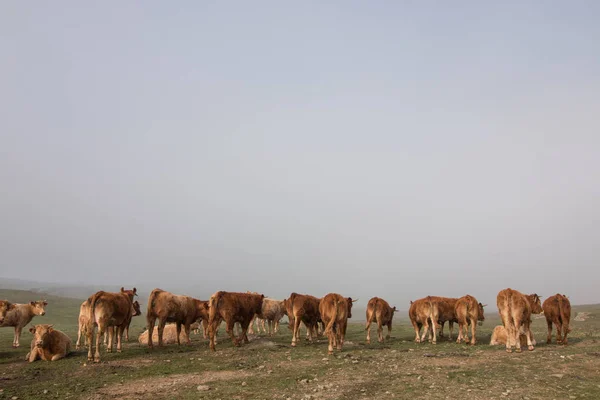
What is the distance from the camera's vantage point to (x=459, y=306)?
20531 millimetres

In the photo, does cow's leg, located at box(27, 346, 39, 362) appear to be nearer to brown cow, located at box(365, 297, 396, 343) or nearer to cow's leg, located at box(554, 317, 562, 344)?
brown cow, located at box(365, 297, 396, 343)

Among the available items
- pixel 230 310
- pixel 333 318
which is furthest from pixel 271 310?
pixel 333 318

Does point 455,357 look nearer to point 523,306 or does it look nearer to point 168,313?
point 523,306

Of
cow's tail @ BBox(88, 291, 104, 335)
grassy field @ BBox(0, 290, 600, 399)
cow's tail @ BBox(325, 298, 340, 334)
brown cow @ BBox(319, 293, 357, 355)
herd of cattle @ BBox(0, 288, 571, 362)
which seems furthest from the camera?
brown cow @ BBox(319, 293, 357, 355)

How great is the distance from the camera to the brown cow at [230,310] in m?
19.0

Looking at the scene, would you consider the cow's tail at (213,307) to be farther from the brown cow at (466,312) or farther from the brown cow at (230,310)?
the brown cow at (466,312)

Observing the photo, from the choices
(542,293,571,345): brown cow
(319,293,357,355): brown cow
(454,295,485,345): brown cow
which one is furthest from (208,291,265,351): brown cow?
(542,293,571,345): brown cow

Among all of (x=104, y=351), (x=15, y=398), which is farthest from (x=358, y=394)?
(x=104, y=351)

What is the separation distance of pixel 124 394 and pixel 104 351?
837cm

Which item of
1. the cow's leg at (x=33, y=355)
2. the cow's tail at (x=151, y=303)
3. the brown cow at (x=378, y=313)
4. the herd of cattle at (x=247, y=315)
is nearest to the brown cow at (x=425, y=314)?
the herd of cattle at (x=247, y=315)

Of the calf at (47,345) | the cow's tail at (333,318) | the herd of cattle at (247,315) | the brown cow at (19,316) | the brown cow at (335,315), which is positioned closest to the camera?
the calf at (47,345)

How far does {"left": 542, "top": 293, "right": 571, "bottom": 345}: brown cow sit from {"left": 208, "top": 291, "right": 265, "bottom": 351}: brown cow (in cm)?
1455

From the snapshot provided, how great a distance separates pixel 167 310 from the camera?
19.5 m

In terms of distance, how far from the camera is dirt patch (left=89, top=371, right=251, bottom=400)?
36.0ft
